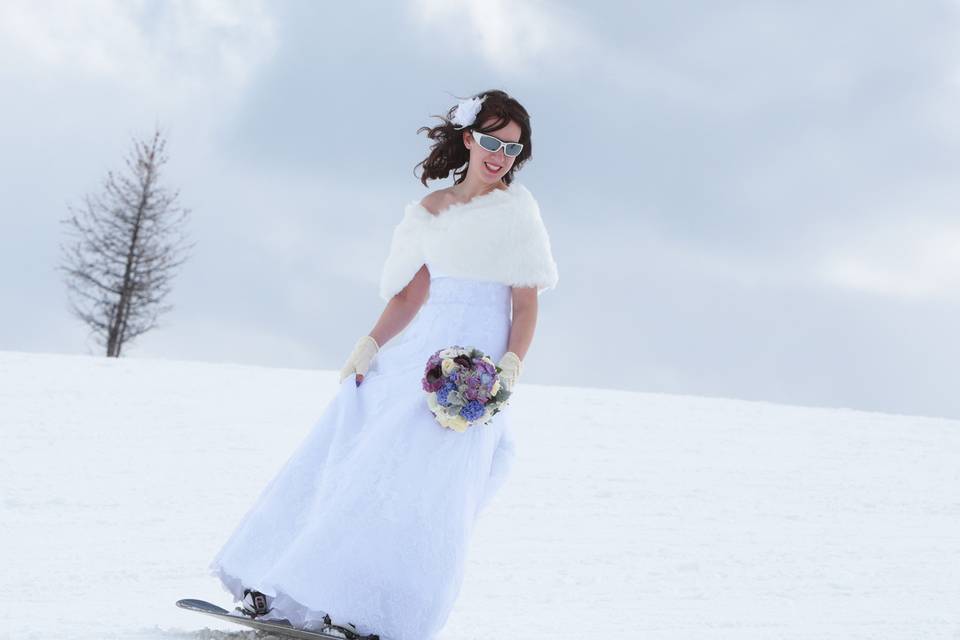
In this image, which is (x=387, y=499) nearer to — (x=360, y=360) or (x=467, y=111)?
(x=360, y=360)

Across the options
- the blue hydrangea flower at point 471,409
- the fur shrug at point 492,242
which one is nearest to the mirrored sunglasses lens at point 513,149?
the fur shrug at point 492,242

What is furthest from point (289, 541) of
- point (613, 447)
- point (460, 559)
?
point (613, 447)

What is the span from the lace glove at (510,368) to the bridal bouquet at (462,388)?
0.11ft

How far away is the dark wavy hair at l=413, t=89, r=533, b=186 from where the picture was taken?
4.09 metres

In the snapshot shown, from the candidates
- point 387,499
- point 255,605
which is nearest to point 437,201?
point 387,499

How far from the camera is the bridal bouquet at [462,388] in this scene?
3.55 metres

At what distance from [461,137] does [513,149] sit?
0.29m

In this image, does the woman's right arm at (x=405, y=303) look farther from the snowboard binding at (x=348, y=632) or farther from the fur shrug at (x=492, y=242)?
the snowboard binding at (x=348, y=632)

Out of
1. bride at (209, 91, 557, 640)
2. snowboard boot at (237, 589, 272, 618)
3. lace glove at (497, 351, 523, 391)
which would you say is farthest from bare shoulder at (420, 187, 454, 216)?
snowboard boot at (237, 589, 272, 618)

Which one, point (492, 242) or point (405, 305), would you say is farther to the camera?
point (405, 305)

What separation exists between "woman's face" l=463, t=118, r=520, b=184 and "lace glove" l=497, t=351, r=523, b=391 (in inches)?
28.5

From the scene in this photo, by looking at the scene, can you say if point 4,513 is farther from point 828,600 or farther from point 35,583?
point 828,600

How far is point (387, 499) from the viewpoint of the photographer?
140 inches

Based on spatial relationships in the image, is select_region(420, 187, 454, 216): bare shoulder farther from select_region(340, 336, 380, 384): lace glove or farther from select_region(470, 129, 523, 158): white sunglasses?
select_region(340, 336, 380, 384): lace glove
